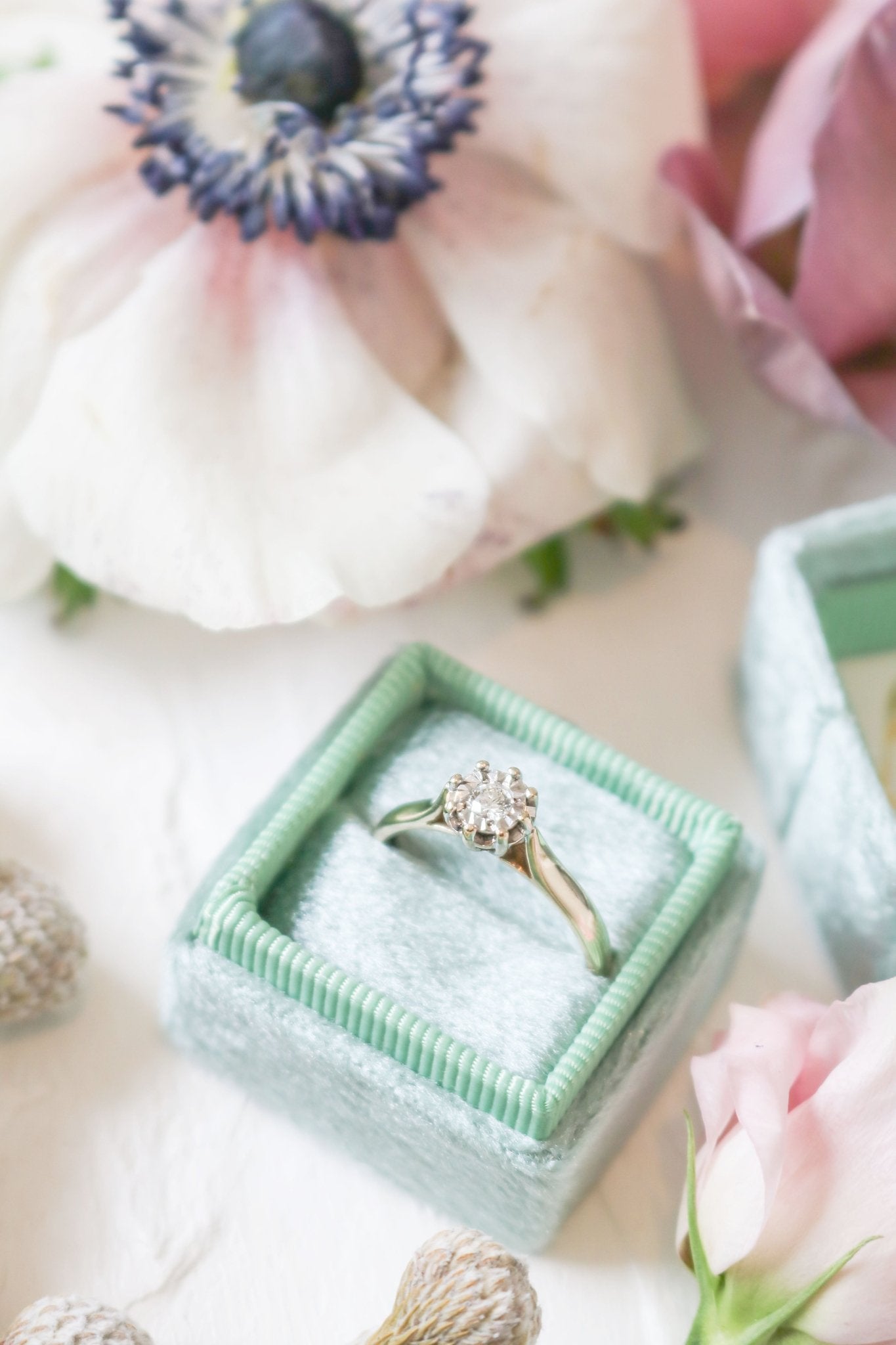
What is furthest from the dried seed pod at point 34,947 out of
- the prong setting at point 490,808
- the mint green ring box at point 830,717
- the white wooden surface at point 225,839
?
the mint green ring box at point 830,717

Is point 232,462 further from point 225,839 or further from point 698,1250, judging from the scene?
point 698,1250

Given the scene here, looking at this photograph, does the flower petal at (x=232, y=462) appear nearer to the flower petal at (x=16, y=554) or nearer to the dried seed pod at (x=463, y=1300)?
the flower petal at (x=16, y=554)

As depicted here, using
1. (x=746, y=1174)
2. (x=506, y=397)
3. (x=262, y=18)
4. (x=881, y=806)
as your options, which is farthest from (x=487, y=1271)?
(x=262, y=18)

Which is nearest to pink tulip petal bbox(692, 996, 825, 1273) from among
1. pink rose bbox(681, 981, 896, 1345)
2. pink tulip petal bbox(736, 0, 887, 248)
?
pink rose bbox(681, 981, 896, 1345)

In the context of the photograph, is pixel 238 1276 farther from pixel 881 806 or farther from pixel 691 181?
pixel 691 181

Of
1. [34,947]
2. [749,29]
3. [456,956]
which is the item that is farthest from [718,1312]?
[749,29]
